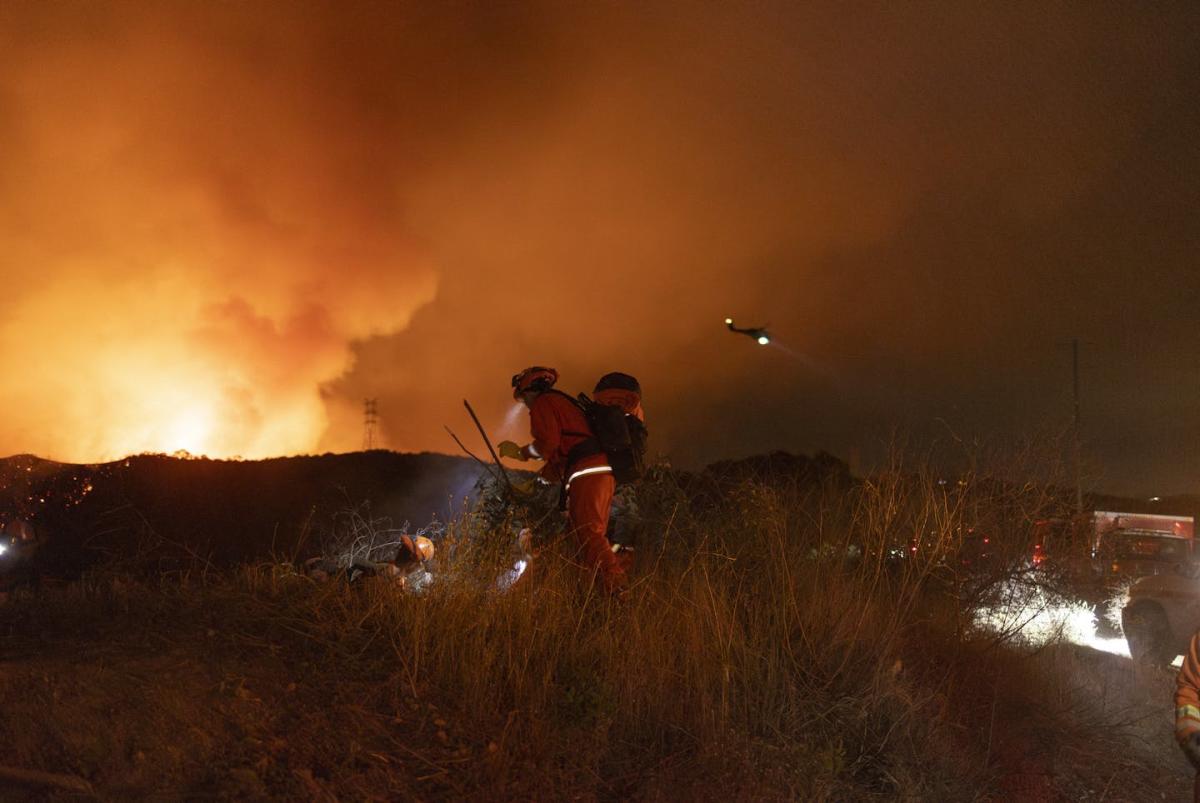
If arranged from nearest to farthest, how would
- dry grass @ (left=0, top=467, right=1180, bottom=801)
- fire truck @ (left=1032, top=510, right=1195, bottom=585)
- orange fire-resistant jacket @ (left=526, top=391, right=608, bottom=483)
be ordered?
dry grass @ (left=0, top=467, right=1180, bottom=801)
orange fire-resistant jacket @ (left=526, top=391, right=608, bottom=483)
fire truck @ (left=1032, top=510, right=1195, bottom=585)

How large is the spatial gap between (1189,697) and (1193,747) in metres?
0.23

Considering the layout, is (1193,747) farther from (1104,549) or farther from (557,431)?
(1104,549)

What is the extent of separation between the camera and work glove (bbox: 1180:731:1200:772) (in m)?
3.66

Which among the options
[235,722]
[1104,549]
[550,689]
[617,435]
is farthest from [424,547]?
[1104,549]

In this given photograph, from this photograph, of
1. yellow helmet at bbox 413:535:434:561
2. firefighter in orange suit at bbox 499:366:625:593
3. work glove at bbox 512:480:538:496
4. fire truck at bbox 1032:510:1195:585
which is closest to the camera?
yellow helmet at bbox 413:535:434:561

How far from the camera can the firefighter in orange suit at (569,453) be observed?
5.92 meters

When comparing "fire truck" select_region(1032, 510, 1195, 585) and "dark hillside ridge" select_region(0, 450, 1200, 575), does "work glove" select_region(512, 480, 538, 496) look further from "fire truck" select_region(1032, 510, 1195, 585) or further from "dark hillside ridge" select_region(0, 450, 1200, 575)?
"fire truck" select_region(1032, 510, 1195, 585)

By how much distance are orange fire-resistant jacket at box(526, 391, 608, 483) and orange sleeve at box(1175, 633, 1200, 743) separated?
350cm

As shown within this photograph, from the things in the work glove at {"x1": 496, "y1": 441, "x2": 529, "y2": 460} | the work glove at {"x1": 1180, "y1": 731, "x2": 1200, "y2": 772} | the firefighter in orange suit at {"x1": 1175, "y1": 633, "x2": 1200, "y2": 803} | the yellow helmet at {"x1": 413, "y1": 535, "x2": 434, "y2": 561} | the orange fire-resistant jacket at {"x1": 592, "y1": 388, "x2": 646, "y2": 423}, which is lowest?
the work glove at {"x1": 1180, "y1": 731, "x2": 1200, "y2": 772}

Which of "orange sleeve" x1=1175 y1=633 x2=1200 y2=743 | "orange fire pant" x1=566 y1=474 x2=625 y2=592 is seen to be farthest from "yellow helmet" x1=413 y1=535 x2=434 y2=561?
"orange sleeve" x1=1175 y1=633 x2=1200 y2=743

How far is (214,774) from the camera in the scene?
302cm

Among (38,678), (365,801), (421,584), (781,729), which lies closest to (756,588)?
(781,729)

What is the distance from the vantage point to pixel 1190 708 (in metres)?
3.80

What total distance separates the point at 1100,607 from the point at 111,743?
8.86 meters
